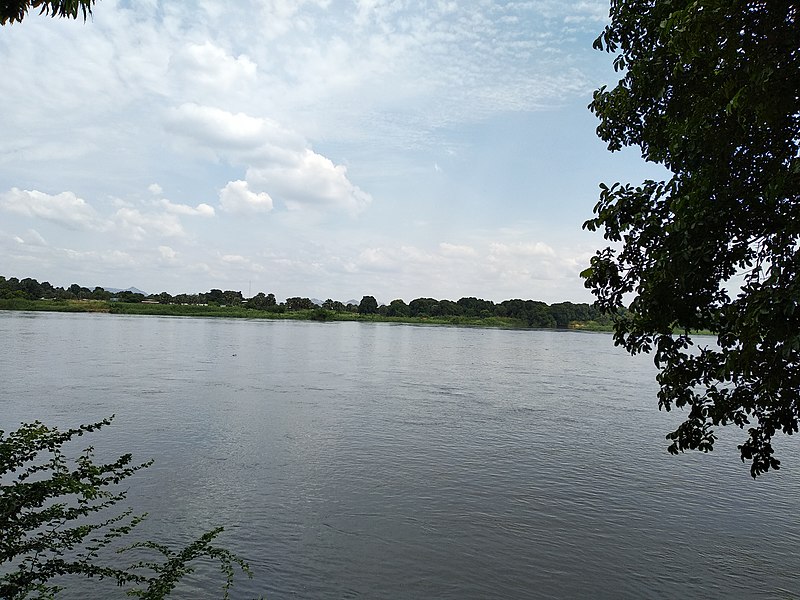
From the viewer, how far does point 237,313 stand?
142m

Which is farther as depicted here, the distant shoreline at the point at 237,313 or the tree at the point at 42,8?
the distant shoreline at the point at 237,313

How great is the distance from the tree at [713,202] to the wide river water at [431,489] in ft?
17.6

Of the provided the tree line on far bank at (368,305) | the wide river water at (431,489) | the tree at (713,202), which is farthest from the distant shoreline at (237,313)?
the tree at (713,202)

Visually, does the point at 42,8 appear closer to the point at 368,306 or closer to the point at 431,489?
the point at 431,489

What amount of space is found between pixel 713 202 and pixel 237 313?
468 feet

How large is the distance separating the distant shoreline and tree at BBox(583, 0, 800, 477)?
138654 millimetres

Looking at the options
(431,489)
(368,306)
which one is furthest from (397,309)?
(431,489)

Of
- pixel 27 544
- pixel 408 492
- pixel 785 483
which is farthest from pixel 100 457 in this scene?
pixel 785 483

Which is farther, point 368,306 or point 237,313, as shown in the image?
point 368,306

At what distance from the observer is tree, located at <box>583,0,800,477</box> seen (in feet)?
16.8

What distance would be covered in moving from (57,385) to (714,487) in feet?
93.1

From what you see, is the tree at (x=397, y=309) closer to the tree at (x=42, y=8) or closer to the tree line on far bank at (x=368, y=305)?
the tree line on far bank at (x=368, y=305)

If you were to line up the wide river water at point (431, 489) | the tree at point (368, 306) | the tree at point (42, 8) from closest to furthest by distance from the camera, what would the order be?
the tree at point (42, 8), the wide river water at point (431, 489), the tree at point (368, 306)

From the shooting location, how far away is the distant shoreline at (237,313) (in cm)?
13062
